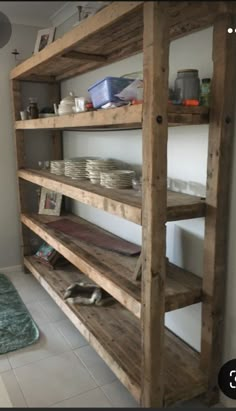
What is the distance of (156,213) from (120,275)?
23.4 inches

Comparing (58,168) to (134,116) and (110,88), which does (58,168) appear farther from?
(134,116)

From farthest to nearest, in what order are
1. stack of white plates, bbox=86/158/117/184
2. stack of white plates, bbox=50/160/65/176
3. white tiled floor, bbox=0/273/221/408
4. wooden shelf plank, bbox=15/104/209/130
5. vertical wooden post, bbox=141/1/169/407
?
1. stack of white plates, bbox=50/160/65/176
2. stack of white plates, bbox=86/158/117/184
3. white tiled floor, bbox=0/273/221/408
4. wooden shelf plank, bbox=15/104/209/130
5. vertical wooden post, bbox=141/1/169/407

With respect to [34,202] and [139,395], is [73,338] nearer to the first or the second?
[139,395]

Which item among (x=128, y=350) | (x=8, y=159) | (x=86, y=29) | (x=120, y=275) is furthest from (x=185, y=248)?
(x=8, y=159)

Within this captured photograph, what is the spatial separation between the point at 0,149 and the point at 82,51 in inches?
55.0

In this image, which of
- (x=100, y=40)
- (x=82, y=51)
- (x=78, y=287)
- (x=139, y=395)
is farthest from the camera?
(x=78, y=287)

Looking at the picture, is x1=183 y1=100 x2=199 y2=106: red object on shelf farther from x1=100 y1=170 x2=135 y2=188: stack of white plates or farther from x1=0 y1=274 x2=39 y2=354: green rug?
x1=0 y1=274 x2=39 y2=354: green rug

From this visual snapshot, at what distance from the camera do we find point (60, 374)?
6.07 ft

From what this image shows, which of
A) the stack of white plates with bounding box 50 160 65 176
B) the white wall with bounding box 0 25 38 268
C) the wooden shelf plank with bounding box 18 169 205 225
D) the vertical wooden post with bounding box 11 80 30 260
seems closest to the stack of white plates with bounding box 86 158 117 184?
the wooden shelf plank with bounding box 18 169 205 225

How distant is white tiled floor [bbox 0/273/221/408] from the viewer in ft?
5.44

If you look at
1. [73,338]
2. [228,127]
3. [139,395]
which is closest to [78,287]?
[73,338]

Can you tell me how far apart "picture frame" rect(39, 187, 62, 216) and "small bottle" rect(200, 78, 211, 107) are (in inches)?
76.5

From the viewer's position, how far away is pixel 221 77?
1.32 m

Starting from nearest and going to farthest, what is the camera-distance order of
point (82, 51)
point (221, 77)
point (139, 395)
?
point (221, 77) < point (139, 395) < point (82, 51)
